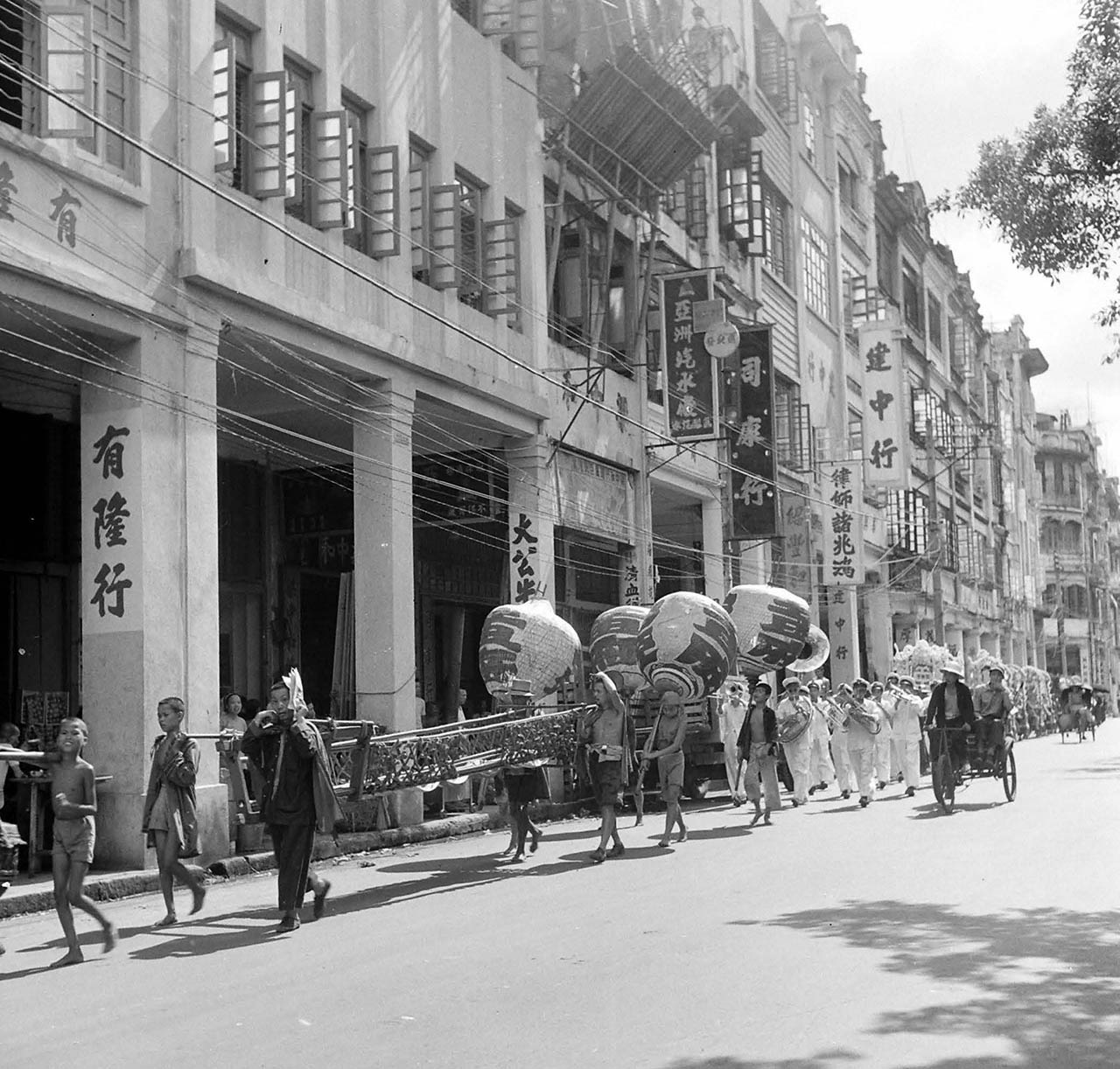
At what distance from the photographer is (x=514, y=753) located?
14.8 m

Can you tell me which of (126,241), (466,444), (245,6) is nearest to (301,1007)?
(126,241)

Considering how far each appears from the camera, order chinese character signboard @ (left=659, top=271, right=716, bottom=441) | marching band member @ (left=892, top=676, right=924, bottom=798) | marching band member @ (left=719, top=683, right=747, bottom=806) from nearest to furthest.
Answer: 1. marching band member @ (left=719, top=683, right=747, bottom=806)
2. marching band member @ (left=892, top=676, right=924, bottom=798)
3. chinese character signboard @ (left=659, top=271, right=716, bottom=441)

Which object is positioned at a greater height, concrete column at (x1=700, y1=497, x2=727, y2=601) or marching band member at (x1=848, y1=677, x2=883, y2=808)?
concrete column at (x1=700, y1=497, x2=727, y2=601)

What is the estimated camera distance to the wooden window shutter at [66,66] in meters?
13.3

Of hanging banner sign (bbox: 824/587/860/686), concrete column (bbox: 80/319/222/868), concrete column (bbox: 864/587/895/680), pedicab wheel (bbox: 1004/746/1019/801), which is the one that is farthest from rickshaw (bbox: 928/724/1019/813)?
concrete column (bbox: 864/587/895/680)

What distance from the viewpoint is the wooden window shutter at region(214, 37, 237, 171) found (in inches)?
617

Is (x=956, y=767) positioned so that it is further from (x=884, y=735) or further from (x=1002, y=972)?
(x=1002, y=972)

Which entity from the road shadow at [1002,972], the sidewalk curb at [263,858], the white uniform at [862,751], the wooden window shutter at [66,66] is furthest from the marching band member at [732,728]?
the wooden window shutter at [66,66]

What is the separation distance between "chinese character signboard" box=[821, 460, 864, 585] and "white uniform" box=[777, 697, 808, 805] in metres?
17.2

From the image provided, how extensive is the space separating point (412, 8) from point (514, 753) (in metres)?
10.8

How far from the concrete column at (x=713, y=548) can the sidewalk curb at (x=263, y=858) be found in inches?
423

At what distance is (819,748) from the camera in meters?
23.8

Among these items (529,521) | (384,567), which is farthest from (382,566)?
(529,521)

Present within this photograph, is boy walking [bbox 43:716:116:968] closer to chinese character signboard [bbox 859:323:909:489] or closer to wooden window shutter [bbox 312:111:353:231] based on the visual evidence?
wooden window shutter [bbox 312:111:353:231]
